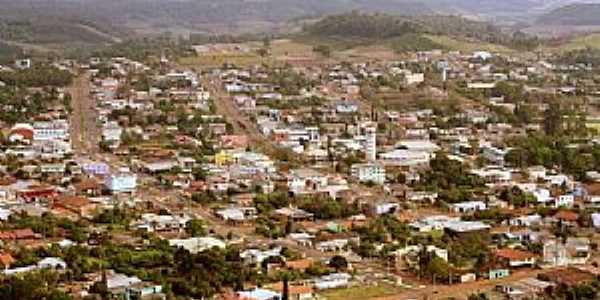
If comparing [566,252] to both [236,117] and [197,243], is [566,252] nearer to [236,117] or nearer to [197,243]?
[197,243]

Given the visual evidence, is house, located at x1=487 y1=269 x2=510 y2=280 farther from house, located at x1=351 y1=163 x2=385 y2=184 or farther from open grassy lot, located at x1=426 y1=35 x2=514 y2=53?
open grassy lot, located at x1=426 y1=35 x2=514 y2=53

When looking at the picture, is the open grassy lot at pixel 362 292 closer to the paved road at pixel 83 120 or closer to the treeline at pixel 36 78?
the paved road at pixel 83 120

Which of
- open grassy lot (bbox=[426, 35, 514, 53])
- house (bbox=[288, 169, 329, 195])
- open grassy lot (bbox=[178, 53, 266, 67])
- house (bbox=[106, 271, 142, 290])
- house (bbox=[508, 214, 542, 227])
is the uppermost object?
open grassy lot (bbox=[426, 35, 514, 53])

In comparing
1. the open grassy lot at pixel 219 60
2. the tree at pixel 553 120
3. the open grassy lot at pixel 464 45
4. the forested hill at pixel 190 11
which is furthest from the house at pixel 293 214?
the forested hill at pixel 190 11

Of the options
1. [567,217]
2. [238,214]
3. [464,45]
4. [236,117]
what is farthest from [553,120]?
[464,45]

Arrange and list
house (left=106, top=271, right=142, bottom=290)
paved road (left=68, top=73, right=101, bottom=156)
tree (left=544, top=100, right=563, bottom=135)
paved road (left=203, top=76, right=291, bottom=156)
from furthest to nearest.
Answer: tree (left=544, top=100, right=563, bottom=135), paved road (left=203, top=76, right=291, bottom=156), paved road (left=68, top=73, right=101, bottom=156), house (left=106, top=271, right=142, bottom=290)

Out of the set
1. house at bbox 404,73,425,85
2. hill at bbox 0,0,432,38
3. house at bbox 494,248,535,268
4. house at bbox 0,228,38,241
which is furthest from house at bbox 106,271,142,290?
hill at bbox 0,0,432,38
